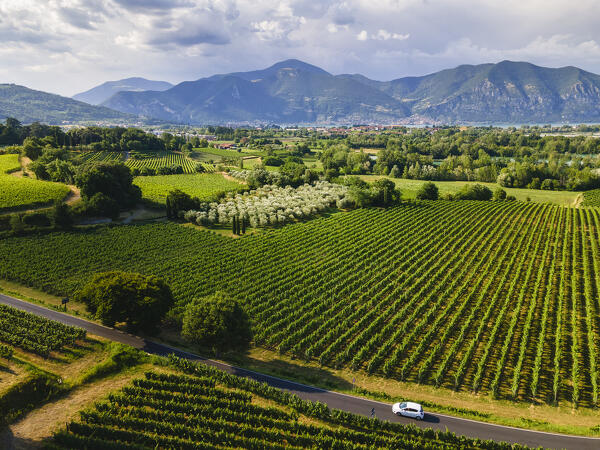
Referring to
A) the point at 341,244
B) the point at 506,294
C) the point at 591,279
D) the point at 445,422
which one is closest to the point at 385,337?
the point at 445,422

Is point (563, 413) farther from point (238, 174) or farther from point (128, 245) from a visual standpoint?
point (238, 174)

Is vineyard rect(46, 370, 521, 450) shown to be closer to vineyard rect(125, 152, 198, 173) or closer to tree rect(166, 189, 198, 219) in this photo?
tree rect(166, 189, 198, 219)

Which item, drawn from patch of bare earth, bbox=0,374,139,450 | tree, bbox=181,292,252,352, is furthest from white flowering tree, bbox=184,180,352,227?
patch of bare earth, bbox=0,374,139,450

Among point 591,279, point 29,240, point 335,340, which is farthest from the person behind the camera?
point 29,240

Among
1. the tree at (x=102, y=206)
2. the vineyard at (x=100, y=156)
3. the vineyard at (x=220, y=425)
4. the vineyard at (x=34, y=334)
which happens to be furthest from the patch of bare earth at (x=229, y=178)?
the vineyard at (x=220, y=425)

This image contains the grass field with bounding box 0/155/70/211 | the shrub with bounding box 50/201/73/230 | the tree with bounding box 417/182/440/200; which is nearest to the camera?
the shrub with bounding box 50/201/73/230
